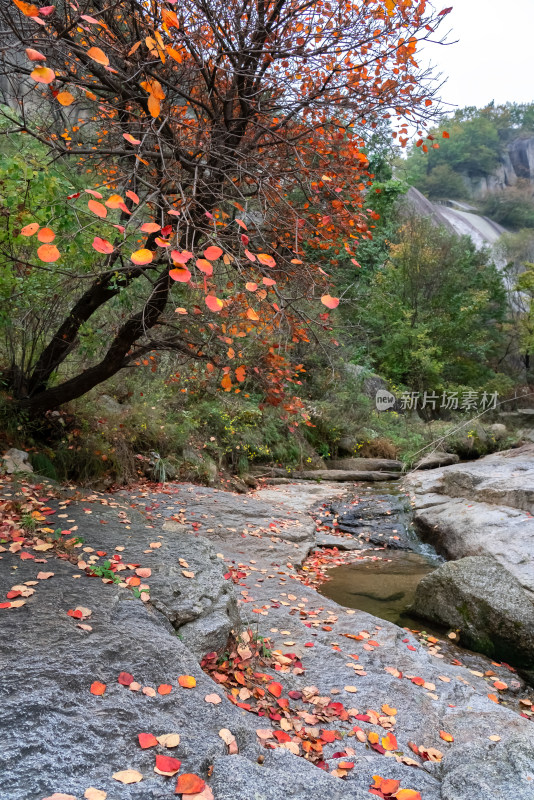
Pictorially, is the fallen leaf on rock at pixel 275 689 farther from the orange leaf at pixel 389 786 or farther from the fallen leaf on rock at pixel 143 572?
the fallen leaf on rock at pixel 143 572

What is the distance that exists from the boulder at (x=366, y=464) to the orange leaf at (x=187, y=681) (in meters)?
11.3

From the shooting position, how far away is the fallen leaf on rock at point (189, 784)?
1.44m

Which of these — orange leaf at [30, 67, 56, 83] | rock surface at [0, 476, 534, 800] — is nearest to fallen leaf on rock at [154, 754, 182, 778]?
rock surface at [0, 476, 534, 800]

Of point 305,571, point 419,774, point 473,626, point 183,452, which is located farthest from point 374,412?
point 419,774

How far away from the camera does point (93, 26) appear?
358 centimetres

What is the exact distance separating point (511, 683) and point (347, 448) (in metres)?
10.1

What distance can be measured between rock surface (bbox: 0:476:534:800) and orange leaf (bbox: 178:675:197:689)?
0.08ft

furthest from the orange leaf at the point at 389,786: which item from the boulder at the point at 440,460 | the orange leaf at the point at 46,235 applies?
the boulder at the point at 440,460

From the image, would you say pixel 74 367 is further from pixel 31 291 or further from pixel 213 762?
pixel 213 762

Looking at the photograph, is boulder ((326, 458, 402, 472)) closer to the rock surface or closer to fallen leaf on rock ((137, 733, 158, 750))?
the rock surface

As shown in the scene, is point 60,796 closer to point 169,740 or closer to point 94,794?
point 94,794

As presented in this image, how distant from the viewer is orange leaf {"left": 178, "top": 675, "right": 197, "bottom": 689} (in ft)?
6.57

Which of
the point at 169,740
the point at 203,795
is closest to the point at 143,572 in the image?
the point at 169,740

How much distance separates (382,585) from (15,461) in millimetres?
4329
